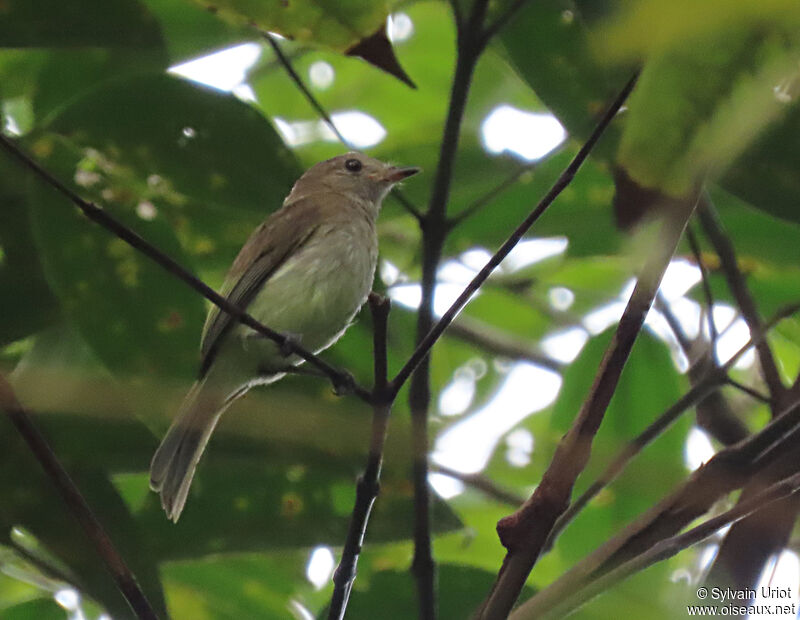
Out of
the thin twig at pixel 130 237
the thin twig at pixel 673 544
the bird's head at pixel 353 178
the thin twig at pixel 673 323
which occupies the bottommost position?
the thin twig at pixel 673 544

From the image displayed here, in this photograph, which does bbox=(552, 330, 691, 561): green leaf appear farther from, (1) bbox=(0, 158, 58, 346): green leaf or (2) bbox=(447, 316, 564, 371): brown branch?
(1) bbox=(0, 158, 58, 346): green leaf

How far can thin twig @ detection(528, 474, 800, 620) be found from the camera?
1.40 meters

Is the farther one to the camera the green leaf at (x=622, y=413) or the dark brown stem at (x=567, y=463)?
the green leaf at (x=622, y=413)

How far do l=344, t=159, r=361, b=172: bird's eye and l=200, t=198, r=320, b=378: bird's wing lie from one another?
0.48m

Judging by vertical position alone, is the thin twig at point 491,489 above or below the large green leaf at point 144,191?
below

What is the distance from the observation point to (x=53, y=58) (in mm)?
3131

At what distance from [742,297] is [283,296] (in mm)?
1485

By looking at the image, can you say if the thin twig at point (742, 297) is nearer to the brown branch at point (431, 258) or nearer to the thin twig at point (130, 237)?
the brown branch at point (431, 258)

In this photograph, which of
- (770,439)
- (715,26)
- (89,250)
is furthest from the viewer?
(89,250)

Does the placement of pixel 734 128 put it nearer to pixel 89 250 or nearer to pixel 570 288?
pixel 89 250

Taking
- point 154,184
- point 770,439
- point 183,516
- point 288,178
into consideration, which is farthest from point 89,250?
point 770,439

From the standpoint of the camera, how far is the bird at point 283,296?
9.58ft

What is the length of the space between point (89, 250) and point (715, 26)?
89.8 inches

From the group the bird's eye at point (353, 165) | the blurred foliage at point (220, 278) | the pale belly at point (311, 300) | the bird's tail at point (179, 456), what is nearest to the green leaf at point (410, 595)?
the blurred foliage at point (220, 278)
